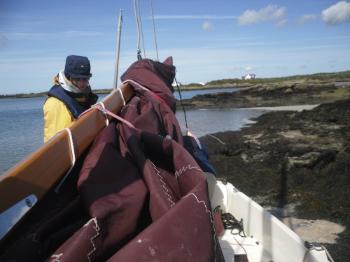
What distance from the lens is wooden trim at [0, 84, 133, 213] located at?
1.82 metres

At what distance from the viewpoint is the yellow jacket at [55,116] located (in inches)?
138

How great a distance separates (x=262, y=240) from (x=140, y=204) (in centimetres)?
264

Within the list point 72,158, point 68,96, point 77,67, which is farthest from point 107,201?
point 77,67

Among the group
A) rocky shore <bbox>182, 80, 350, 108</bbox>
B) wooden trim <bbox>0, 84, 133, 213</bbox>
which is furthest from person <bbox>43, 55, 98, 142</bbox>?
rocky shore <bbox>182, 80, 350, 108</bbox>

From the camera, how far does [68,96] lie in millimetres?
3717

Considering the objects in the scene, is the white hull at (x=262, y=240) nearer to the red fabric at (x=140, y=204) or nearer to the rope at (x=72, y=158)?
the red fabric at (x=140, y=204)

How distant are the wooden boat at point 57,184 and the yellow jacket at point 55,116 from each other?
37 centimetres

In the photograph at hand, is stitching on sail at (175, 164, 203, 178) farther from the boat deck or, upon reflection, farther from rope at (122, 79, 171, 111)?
rope at (122, 79, 171, 111)

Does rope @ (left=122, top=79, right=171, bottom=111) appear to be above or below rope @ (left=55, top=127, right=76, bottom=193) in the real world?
above

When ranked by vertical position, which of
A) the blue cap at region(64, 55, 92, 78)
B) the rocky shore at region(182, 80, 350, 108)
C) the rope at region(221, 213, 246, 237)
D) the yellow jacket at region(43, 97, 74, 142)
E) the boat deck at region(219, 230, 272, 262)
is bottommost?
the rocky shore at region(182, 80, 350, 108)

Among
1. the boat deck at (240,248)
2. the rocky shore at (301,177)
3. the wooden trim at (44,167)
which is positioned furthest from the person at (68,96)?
the rocky shore at (301,177)

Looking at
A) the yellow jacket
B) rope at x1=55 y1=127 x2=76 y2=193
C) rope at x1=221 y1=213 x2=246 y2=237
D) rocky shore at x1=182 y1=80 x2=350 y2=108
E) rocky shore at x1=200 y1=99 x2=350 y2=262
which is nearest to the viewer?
rope at x1=55 y1=127 x2=76 y2=193

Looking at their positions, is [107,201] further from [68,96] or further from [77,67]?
[77,67]

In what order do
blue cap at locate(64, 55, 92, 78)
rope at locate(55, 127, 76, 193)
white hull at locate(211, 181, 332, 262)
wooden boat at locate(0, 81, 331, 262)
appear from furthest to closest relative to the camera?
blue cap at locate(64, 55, 92, 78), white hull at locate(211, 181, 332, 262), rope at locate(55, 127, 76, 193), wooden boat at locate(0, 81, 331, 262)
